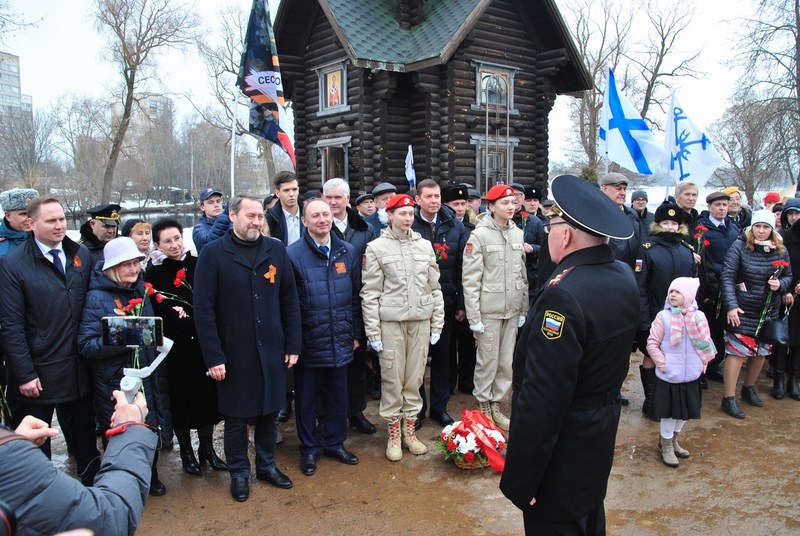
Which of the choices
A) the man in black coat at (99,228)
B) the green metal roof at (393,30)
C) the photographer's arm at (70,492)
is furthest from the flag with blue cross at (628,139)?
the photographer's arm at (70,492)

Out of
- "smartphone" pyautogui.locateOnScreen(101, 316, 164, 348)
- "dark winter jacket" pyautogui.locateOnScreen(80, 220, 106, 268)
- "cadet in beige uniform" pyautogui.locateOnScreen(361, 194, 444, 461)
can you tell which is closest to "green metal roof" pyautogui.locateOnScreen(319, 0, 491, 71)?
"cadet in beige uniform" pyautogui.locateOnScreen(361, 194, 444, 461)

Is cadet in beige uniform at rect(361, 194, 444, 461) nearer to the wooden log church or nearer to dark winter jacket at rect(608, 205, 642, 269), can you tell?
dark winter jacket at rect(608, 205, 642, 269)

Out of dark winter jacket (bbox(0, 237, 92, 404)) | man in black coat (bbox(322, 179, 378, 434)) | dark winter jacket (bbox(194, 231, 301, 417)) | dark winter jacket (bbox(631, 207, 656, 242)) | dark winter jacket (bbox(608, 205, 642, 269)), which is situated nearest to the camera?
dark winter jacket (bbox(0, 237, 92, 404))

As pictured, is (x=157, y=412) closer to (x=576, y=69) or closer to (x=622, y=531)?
(x=622, y=531)

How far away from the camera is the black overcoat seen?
226 centimetres

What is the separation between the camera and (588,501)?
243 centimetres

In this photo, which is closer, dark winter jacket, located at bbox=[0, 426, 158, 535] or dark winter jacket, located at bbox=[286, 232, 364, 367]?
dark winter jacket, located at bbox=[0, 426, 158, 535]

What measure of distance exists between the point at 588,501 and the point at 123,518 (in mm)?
1873

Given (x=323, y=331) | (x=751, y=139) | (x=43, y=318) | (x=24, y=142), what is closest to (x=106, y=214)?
(x=43, y=318)

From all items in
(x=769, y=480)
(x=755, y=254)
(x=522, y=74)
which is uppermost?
(x=522, y=74)

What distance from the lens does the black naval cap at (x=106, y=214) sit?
191 inches

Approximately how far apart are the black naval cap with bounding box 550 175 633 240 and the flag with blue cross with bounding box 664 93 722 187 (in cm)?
656

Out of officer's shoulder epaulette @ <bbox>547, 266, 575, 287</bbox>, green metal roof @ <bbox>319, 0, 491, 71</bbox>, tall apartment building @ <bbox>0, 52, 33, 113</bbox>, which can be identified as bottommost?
officer's shoulder epaulette @ <bbox>547, 266, 575, 287</bbox>

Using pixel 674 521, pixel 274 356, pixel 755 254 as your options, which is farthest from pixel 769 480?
pixel 274 356
